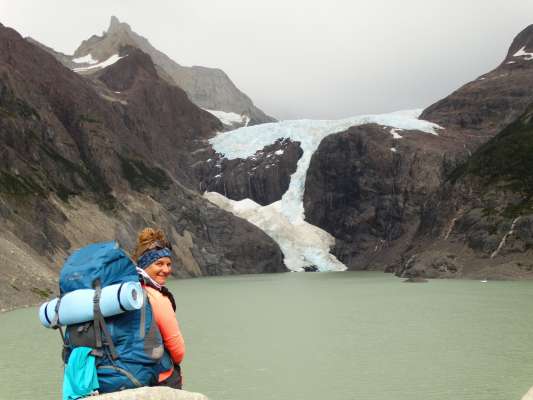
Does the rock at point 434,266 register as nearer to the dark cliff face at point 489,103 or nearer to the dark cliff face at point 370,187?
the dark cliff face at point 370,187

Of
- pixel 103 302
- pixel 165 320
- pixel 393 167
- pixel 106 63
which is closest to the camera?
pixel 103 302

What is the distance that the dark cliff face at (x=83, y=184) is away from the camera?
78.4 m

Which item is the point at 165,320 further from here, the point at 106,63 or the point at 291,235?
the point at 106,63

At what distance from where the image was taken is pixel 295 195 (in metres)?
152

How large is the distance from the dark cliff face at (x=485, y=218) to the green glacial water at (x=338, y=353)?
3684 centimetres

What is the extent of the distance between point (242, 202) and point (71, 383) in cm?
14279

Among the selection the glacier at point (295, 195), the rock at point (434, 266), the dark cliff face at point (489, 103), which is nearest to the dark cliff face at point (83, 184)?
the glacier at point (295, 195)

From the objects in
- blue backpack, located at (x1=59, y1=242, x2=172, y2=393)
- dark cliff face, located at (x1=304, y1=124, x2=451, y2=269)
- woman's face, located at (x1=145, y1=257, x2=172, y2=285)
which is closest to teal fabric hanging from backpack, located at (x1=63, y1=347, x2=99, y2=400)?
blue backpack, located at (x1=59, y1=242, x2=172, y2=393)

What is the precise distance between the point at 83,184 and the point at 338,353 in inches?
3250

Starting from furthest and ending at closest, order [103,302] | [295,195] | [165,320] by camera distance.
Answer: [295,195]
[165,320]
[103,302]

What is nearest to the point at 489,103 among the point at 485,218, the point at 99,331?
the point at 485,218

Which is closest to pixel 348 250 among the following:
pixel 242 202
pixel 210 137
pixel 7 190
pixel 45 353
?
pixel 242 202

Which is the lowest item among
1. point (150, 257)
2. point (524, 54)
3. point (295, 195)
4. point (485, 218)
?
point (295, 195)

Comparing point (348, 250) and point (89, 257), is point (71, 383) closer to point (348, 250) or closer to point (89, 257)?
point (89, 257)
